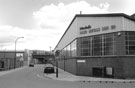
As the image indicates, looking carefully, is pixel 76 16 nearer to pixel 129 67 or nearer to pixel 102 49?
pixel 102 49

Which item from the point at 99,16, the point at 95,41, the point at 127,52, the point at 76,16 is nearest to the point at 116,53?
the point at 127,52

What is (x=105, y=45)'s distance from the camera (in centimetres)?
2541

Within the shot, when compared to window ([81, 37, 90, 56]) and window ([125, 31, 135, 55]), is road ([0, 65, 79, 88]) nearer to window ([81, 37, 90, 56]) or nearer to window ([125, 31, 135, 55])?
window ([81, 37, 90, 56])

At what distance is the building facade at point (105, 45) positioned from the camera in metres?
23.6

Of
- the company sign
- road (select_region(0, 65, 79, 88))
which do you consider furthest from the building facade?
road (select_region(0, 65, 79, 88))

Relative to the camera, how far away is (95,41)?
26.6 meters

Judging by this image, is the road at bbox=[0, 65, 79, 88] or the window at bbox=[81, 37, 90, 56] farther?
the window at bbox=[81, 37, 90, 56]

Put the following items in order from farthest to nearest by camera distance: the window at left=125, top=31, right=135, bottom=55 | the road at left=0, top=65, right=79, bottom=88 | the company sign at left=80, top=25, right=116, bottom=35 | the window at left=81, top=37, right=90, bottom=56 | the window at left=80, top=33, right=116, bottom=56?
the window at left=81, top=37, right=90, bottom=56 < the company sign at left=80, top=25, right=116, bottom=35 < the window at left=80, top=33, right=116, bottom=56 < the window at left=125, top=31, right=135, bottom=55 < the road at left=0, top=65, right=79, bottom=88

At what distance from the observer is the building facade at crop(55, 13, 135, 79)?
2358 centimetres

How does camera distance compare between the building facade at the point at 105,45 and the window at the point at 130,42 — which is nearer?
the building facade at the point at 105,45

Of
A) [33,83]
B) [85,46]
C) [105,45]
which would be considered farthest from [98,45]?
[33,83]

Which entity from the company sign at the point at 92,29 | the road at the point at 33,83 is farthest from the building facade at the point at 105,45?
the road at the point at 33,83

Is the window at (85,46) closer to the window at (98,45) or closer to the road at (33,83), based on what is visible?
the window at (98,45)

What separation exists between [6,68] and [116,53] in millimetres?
34419
